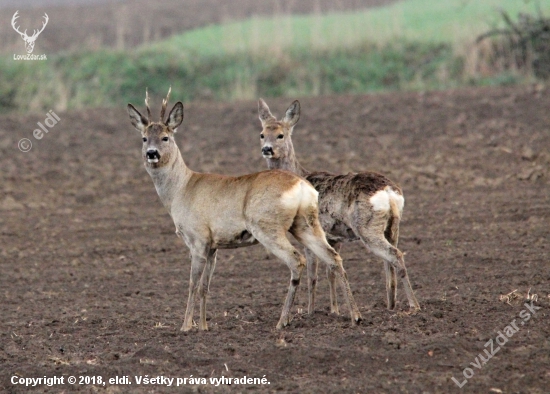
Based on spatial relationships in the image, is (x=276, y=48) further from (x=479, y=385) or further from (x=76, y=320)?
(x=479, y=385)

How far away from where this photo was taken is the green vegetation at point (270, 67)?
899 inches

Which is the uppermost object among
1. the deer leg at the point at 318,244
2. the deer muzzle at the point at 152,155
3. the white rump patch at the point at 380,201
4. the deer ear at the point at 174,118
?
the deer ear at the point at 174,118

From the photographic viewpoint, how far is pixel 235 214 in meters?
9.05

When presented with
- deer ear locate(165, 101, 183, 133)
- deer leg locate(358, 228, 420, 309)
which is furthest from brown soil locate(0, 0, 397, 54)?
deer leg locate(358, 228, 420, 309)

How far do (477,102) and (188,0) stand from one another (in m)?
25.3

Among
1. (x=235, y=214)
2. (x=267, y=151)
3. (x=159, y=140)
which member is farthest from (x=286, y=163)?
(x=235, y=214)

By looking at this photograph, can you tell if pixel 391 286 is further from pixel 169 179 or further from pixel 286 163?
pixel 169 179

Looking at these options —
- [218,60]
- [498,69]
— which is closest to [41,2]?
[218,60]

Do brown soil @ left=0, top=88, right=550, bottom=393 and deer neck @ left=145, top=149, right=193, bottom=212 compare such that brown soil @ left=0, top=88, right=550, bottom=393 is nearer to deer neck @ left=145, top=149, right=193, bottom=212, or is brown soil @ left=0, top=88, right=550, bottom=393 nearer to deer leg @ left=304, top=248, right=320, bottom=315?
deer leg @ left=304, top=248, right=320, bottom=315

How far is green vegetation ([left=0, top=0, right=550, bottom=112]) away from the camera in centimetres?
2284

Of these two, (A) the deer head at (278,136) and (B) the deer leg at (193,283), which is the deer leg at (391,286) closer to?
(B) the deer leg at (193,283)
